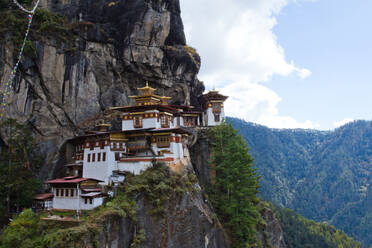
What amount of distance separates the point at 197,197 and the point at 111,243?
10.7 meters

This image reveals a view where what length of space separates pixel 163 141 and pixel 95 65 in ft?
57.0

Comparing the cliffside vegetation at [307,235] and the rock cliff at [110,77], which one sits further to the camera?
the cliffside vegetation at [307,235]

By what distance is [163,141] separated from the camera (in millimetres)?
33000

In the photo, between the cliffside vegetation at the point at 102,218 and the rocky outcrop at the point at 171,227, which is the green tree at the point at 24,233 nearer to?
the cliffside vegetation at the point at 102,218

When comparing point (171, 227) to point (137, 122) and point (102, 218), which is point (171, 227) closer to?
point (102, 218)

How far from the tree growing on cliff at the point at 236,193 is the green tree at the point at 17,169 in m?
21.0

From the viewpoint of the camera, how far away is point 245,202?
33344 millimetres

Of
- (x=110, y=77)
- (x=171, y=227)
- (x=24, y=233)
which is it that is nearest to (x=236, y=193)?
(x=171, y=227)

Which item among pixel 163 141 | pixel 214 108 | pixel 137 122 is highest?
pixel 214 108

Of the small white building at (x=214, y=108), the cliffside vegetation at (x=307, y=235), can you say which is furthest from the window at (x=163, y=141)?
the cliffside vegetation at (x=307, y=235)

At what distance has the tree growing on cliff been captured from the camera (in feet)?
108

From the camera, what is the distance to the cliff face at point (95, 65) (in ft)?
117

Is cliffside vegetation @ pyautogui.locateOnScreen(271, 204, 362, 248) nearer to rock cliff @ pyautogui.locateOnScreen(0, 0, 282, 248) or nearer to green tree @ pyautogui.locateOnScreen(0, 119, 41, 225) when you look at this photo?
rock cliff @ pyautogui.locateOnScreen(0, 0, 282, 248)

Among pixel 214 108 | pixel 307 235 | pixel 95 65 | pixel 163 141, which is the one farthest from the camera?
pixel 307 235
